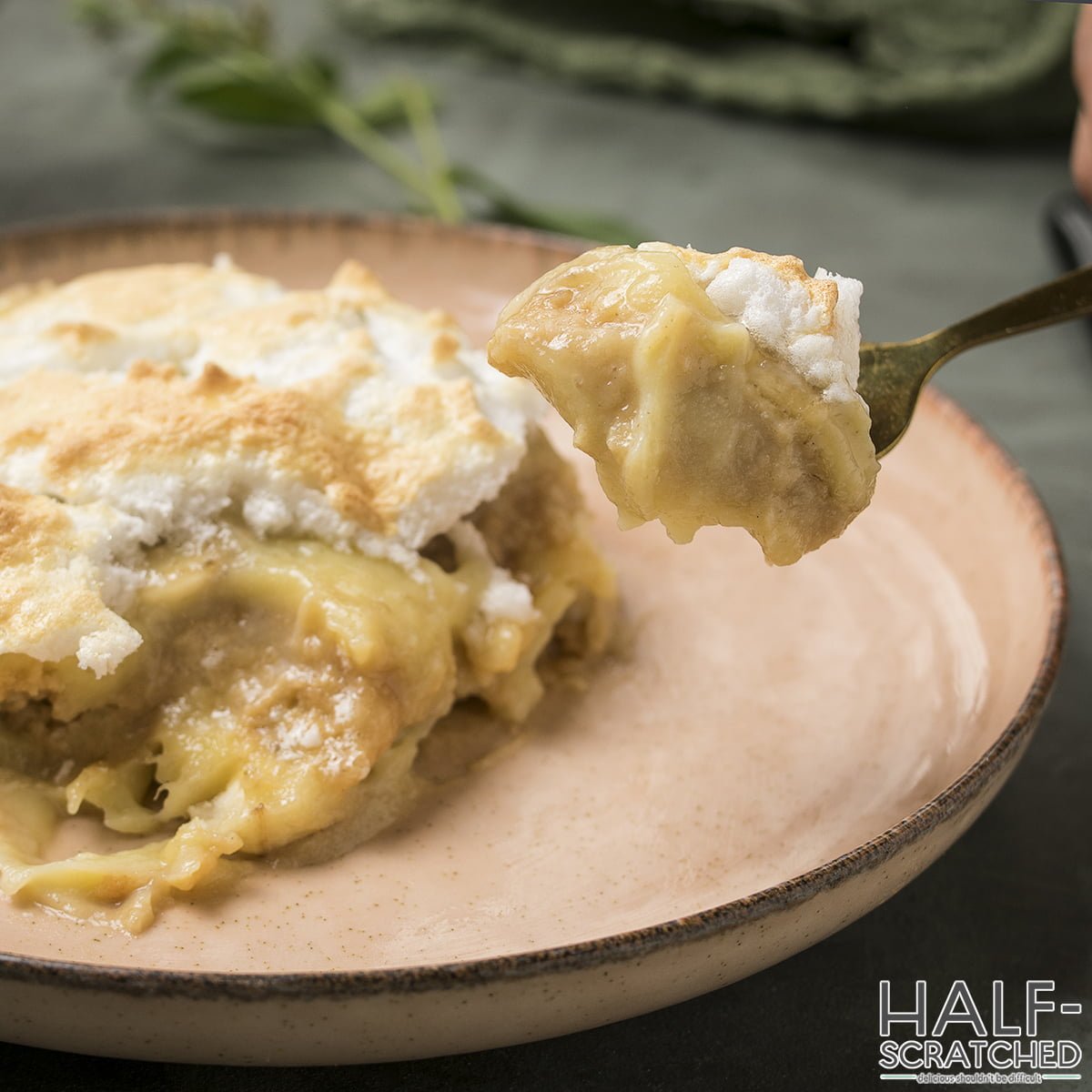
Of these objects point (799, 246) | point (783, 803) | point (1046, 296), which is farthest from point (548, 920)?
point (799, 246)

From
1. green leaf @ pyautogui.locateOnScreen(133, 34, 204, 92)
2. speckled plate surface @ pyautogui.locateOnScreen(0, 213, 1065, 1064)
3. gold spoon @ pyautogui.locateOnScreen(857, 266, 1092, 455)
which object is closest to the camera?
speckled plate surface @ pyautogui.locateOnScreen(0, 213, 1065, 1064)

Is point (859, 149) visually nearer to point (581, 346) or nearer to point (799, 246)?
point (799, 246)

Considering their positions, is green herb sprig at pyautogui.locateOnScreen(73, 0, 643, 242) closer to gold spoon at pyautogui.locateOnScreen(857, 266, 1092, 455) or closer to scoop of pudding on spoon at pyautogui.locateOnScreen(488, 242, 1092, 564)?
gold spoon at pyautogui.locateOnScreen(857, 266, 1092, 455)

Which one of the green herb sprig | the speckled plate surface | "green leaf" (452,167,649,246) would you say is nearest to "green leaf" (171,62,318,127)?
the green herb sprig

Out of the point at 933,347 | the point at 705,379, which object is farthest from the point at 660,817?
the point at 933,347

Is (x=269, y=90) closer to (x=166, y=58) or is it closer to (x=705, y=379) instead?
(x=166, y=58)

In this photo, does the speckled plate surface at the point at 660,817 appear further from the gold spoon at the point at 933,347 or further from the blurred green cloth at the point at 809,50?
the blurred green cloth at the point at 809,50
